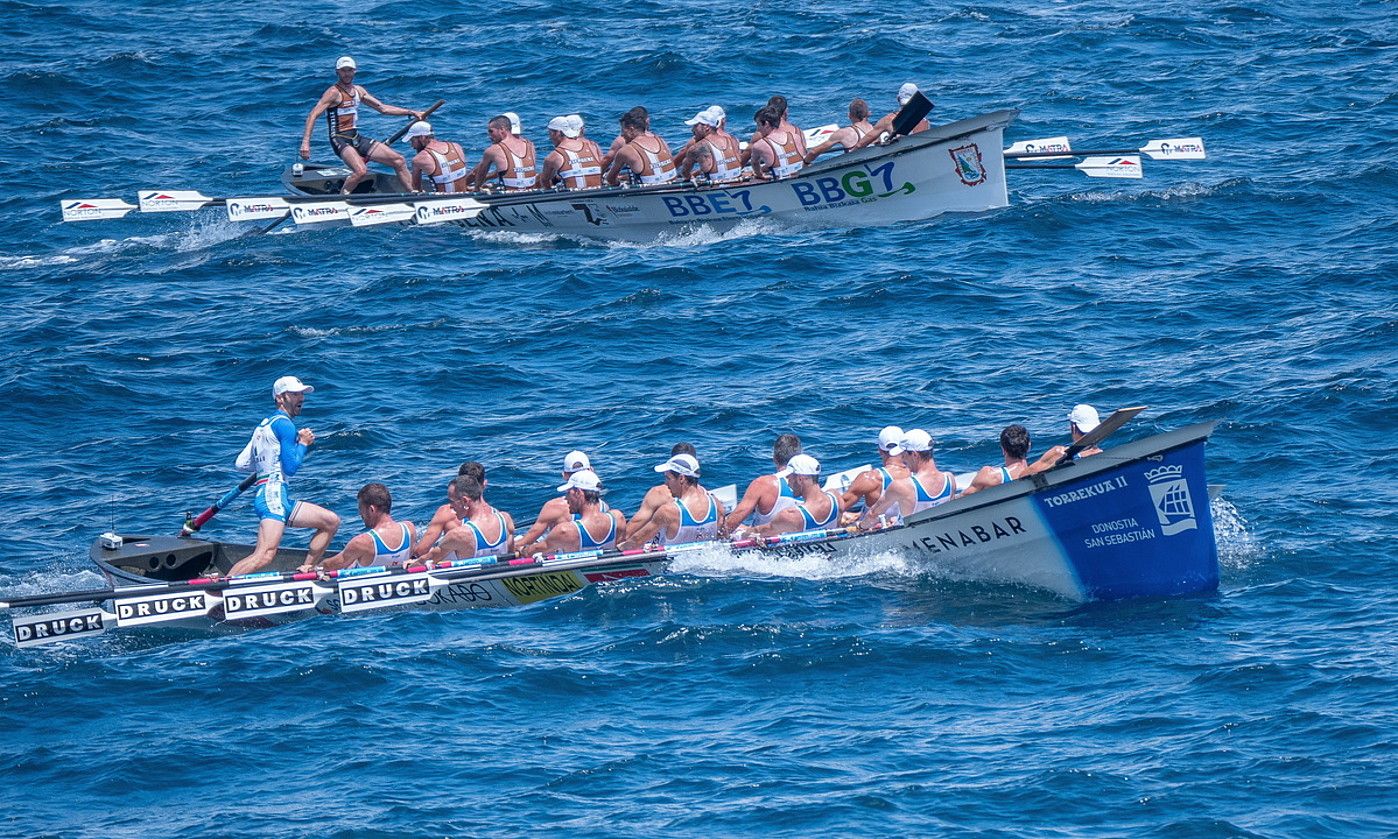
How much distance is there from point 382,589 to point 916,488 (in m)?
5.31

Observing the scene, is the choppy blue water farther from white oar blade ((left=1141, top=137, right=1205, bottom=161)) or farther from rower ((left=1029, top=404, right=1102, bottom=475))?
rower ((left=1029, top=404, right=1102, bottom=475))

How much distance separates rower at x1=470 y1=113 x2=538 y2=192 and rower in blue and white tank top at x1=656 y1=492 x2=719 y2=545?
442 inches

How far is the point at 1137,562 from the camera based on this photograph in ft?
58.4

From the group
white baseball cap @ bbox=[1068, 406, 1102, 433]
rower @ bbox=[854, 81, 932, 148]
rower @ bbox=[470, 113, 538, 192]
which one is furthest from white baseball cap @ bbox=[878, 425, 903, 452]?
rower @ bbox=[470, 113, 538, 192]

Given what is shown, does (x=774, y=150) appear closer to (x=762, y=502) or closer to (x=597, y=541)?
(x=762, y=502)

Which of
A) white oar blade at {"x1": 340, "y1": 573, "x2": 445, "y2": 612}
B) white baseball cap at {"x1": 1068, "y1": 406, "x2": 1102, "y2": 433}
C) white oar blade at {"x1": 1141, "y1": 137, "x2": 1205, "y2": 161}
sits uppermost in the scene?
white oar blade at {"x1": 1141, "y1": 137, "x2": 1205, "y2": 161}

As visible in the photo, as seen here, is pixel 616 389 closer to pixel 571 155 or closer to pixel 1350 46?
pixel 571 155

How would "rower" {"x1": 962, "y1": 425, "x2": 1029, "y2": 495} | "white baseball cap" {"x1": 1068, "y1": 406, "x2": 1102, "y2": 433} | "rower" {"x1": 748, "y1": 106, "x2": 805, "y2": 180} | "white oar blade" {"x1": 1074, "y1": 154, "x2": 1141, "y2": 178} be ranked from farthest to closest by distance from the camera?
"white oar blade" {"x1": 1074, "y1": 154, "x2": 1141, "y2": 178}
"rower" {"x1": 748, "y1": 106, "x2": 805, "y2": 180}
"rower" {"x1": 962, "y1": 425, "x2": 1029, "y2": 495}
"white baseball cap" {"x1": 1068, "y1": 406, "x2": 1102, "y2": 433}

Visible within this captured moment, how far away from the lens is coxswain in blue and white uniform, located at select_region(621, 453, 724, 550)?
19312 mm

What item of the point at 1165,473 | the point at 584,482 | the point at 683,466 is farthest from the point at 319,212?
the point at 1165,473

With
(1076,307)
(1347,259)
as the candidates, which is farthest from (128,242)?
(1347,259)

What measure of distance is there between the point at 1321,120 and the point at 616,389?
1478cm

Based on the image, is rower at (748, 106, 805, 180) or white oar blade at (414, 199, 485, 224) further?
white oar blade at (414, 199, 485, 224)

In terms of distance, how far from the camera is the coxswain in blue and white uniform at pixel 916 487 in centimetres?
1908
